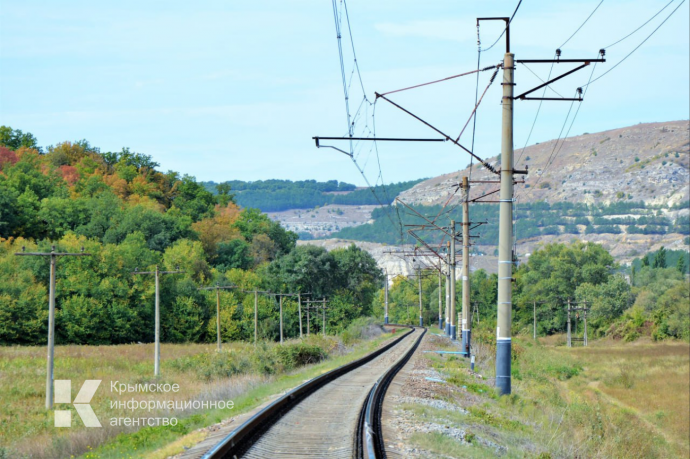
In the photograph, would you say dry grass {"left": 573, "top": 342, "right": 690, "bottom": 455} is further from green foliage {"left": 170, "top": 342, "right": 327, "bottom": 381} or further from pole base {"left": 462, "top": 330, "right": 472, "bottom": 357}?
green foliage {"left": 170, "top": 342, "right": 327, "bottom": 381}

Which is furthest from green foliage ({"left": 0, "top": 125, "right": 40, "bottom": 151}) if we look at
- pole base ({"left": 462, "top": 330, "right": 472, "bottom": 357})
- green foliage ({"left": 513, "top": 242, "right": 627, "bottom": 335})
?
pole base ({"left": 462, "top": 330, "right": 472, "bottom": 357})

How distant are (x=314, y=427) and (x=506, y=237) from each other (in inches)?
300

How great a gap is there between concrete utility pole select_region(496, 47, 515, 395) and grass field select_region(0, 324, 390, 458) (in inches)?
251

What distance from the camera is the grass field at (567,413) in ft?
49.3

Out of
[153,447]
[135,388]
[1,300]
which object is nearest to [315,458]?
[153,447]

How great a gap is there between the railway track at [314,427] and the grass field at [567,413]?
1147 mm

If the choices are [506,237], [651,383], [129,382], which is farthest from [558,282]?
[506,237]

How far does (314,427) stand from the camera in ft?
48.4

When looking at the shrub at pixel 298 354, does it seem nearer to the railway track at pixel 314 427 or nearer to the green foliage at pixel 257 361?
the green foliage at pixel 257 361

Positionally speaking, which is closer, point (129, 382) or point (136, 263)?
point (129, 382)

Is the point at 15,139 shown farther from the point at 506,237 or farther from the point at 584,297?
the point at 506,237

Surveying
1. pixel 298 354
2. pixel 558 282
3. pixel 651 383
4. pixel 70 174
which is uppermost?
pixel 70 174

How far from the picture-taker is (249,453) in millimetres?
12086

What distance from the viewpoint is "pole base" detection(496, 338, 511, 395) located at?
19453mm
